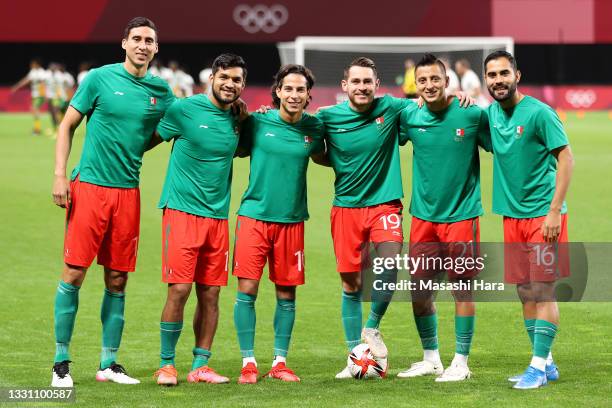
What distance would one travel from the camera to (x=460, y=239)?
7902 millimetres

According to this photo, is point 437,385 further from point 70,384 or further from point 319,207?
point 319,207

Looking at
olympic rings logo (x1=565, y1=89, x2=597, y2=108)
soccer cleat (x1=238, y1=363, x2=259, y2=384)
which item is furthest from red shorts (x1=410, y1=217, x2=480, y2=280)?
olympic rings logo (x1=565, y1=89, x2=597, y2=108)

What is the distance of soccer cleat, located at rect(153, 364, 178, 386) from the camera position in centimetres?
755

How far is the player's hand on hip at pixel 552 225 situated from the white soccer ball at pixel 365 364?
1395 mm

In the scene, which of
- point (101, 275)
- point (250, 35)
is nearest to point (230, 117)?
point (101, 275)

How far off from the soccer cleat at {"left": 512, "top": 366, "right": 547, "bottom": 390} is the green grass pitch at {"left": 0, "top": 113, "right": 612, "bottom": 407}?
7cm

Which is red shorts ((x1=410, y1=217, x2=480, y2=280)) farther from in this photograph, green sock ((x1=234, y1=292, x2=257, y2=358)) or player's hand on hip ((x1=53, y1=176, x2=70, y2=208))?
player's hand on hip ((x1=53, y1=176, x2=70, y2=208))

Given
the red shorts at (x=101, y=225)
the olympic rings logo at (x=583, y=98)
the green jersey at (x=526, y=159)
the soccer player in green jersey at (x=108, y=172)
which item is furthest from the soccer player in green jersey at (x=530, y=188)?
the olympic rings logo at (x=583, y=98)

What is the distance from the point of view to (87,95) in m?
7.77

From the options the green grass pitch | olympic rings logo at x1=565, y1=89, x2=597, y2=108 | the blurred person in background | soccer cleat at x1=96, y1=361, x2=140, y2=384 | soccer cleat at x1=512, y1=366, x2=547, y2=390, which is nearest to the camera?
the green grass pitch

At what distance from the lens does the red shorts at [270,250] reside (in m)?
7.91

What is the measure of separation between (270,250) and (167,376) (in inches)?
44.2

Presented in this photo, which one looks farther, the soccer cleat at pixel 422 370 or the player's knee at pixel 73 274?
the soccer cleat at pixel 422 370

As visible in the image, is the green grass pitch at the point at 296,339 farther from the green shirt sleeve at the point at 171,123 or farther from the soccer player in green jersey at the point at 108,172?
the green shirt sleeve at the point at 171,123
